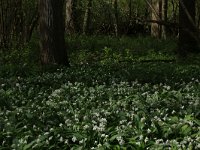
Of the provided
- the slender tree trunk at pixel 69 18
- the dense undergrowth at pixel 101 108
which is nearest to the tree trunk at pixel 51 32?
the dense undergrowth at pixel 101 108

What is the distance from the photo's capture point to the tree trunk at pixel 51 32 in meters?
13.2

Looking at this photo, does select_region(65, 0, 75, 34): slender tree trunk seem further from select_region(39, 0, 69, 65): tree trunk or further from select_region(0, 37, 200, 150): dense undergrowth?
select_region(0, 37, 200, 150): dense undergrowth

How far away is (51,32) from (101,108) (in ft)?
19.8

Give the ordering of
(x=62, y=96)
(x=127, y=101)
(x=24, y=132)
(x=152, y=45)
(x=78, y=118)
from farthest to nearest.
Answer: (x=152, y=45) → (x=62, y=96) → (x=127, y=101) → (x=78, y=118) → (x=24, y=132)

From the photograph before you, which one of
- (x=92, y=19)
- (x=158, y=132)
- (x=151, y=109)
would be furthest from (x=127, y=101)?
(x=92, y=19)

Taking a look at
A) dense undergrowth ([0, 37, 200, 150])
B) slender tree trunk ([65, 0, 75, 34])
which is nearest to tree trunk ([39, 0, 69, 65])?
dense undergrowth ([0, 37, 200, 150])

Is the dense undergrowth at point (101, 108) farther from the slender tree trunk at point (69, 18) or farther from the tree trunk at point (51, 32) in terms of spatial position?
the slender tree trunk at point (69, 18)

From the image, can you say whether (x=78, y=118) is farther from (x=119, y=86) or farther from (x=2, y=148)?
(x=119, y=86)

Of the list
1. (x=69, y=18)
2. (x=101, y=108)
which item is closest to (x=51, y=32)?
(x=101, y=108)

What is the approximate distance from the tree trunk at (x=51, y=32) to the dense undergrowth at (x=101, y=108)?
0.64m

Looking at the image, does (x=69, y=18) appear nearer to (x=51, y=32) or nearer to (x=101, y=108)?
(x=51, y=32)

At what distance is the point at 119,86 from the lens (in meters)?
9.84

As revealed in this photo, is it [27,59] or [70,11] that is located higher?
[70,11]

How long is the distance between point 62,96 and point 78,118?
191 cm
